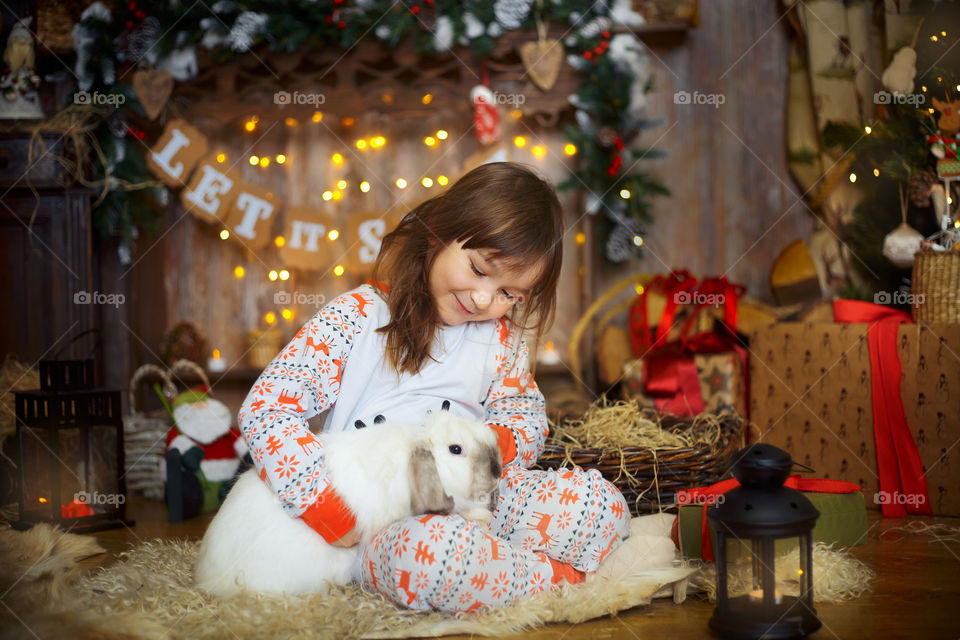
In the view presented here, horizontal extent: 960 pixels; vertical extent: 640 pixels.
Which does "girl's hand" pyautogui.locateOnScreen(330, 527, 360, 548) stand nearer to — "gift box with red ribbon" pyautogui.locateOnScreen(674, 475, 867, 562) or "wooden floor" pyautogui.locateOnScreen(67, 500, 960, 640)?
"wooden floor" pyautogui.locateOnScreen(67, 500, 960, 640)

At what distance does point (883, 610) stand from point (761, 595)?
1.25 feet

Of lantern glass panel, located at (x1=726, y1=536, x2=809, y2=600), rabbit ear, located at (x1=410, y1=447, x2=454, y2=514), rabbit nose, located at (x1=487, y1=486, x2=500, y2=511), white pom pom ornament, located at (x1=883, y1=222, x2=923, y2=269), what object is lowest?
lantern glass panel, located at (x1=726, y1=536, x2=809, y2=600)

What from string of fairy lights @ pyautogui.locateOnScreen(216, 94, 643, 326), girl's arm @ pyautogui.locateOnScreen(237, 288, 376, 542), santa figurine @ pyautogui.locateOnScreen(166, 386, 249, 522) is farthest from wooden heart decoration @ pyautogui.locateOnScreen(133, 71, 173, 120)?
girl's arm @ pyautogui.locateOnScreen(237, 288, 376, 542)

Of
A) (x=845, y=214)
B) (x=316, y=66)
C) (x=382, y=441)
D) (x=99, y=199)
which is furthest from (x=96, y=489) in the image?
(x=845, y=214)

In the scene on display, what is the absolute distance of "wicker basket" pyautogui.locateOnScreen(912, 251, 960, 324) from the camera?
2.65m

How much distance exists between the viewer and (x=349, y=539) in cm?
164

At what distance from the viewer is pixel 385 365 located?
193cm

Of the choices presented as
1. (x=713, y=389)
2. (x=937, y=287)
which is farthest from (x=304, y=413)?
(x=937, y=287)

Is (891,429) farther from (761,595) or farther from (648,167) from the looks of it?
(648,167)

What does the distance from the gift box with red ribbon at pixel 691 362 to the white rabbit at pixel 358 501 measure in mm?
1456

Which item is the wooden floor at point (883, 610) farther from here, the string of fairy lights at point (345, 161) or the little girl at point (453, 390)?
the string of fairy lights at point (345, 161)

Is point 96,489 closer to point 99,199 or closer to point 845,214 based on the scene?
point 99,199

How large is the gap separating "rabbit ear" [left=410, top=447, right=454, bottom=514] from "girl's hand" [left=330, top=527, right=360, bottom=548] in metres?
0.13

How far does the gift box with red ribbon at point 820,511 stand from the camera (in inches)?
79.1
